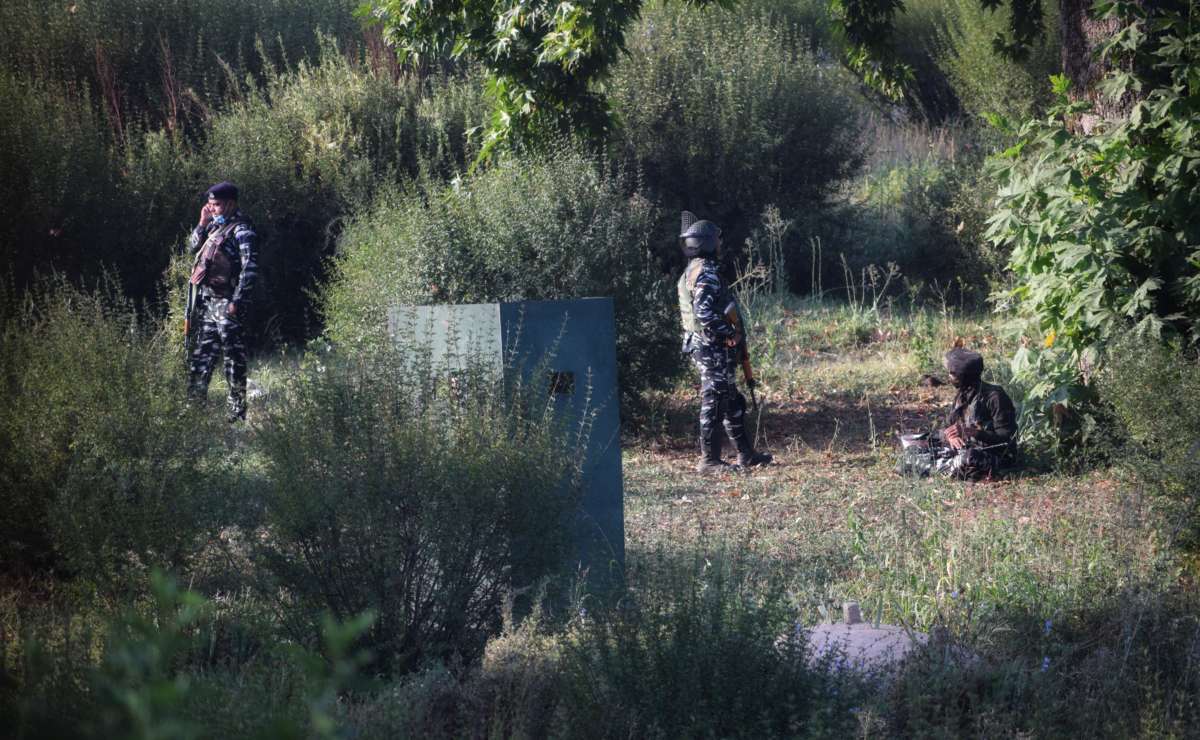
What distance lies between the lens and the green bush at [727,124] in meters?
15.9

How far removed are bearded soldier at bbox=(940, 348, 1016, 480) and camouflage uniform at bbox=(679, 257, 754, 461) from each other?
5.33ft

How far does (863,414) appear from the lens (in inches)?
427

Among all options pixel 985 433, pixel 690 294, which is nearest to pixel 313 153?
pixel 690 294

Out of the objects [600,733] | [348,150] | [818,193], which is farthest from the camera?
[818,193]

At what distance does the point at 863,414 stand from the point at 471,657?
7150mm

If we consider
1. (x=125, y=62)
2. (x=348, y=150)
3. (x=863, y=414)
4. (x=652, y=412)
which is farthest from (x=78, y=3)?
(x=863, y=414)

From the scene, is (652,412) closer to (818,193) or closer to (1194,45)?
(1194,45)

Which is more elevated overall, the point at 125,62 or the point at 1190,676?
the point at 125,62

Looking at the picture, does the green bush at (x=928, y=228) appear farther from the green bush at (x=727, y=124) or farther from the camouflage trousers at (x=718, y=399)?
the camouflage trousers at (x=718, y=399)

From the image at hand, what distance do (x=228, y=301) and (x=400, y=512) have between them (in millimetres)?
6630

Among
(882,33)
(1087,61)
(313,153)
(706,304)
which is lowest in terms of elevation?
(706,304)

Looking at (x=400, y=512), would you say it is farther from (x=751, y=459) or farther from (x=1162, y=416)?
(x=751, y=459)

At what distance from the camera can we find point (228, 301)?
10.2m

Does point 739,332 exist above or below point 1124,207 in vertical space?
below
